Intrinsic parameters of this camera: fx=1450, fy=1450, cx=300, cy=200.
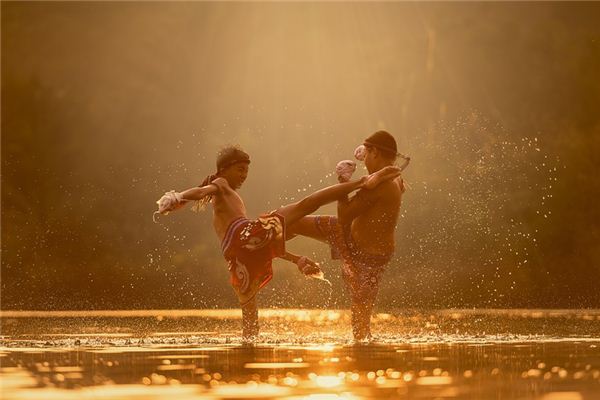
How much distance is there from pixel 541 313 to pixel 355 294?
8249mm

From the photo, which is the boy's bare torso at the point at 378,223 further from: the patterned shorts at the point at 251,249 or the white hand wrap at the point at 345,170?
the patterned shorts at the point at 251,249

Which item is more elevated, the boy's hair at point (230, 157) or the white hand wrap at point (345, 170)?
the boy's hair at point (230, 157)

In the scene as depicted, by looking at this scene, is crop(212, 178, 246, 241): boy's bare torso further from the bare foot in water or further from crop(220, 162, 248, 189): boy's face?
the bare foot in water

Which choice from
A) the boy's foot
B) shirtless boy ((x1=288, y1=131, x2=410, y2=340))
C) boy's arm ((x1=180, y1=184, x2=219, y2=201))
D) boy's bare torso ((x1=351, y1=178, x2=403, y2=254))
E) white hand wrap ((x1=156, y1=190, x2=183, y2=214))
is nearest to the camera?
white hand wrap ((x1=156, y1=190, x2=183, y2=214))

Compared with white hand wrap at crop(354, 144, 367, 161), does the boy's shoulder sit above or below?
below

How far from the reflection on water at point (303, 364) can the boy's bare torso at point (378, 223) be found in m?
0.79

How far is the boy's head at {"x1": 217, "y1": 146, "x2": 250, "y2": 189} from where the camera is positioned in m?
12.0

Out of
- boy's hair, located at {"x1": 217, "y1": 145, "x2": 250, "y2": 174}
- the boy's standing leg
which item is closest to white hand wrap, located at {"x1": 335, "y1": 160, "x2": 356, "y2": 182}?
boy's hair, located at {"x1": 217, "y1": 145, "x2": 250, "y2": 174}

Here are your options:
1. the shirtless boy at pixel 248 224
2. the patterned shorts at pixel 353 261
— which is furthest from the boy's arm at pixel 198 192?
the patterned shorts at pixel 353 261

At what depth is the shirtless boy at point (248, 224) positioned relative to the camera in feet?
38.0

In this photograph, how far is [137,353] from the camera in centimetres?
980

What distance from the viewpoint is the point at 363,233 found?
12023 mm

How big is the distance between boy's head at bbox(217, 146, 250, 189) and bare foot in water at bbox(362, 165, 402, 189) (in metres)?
1.04

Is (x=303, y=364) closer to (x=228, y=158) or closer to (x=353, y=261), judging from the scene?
(x=353, y=261)
